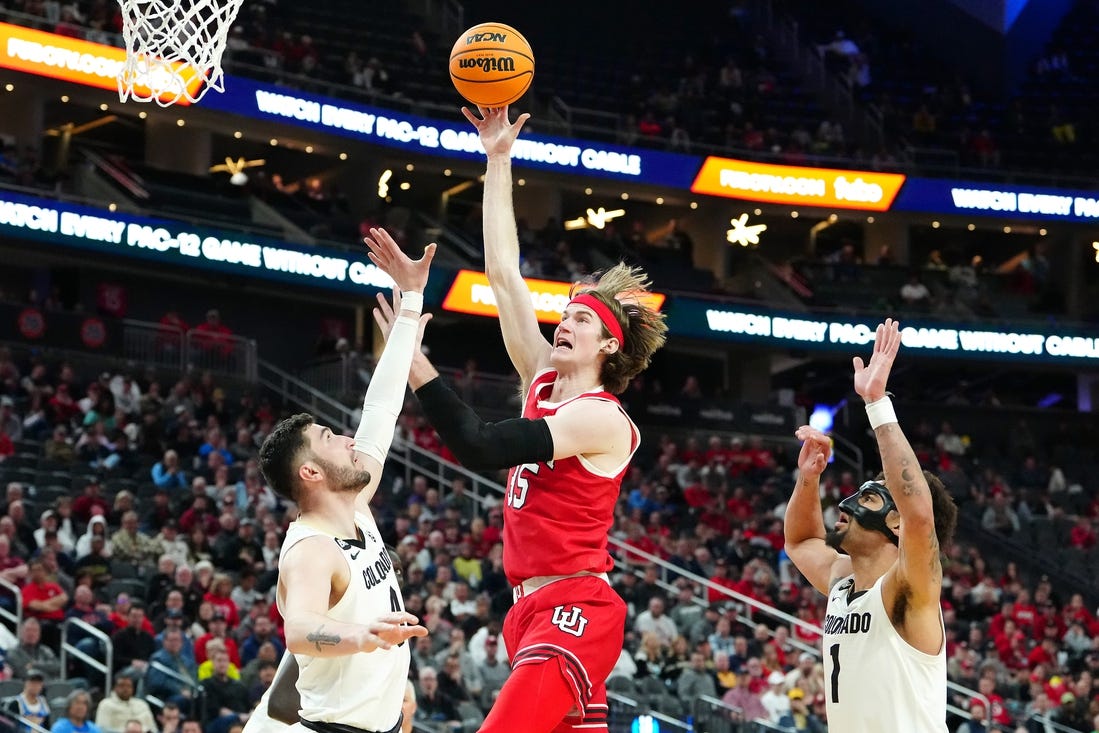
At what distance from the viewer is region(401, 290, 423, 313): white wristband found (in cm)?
610

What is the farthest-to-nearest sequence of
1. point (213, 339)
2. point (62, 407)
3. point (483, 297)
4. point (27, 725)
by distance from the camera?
point (483, 297)
point (213, 339)
point (62, 407)
point (27, 725)

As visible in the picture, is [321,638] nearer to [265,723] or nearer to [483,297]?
[265,723]

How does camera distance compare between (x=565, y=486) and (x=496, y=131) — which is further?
(x=496, y=131)

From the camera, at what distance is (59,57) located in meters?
24.5

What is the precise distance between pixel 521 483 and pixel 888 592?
1.55 meters

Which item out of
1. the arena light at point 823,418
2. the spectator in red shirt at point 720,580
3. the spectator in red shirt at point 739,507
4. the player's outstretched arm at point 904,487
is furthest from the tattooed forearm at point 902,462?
the arena light at point 823,418

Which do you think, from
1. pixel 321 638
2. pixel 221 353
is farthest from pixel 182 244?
pixel 321 638

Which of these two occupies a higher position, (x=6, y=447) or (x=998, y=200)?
(x=998, y=200)

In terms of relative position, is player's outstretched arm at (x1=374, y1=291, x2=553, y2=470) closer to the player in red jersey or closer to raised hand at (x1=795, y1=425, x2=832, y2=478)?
the player in red jersey

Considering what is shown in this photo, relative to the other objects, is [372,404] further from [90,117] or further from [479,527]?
[90,117]

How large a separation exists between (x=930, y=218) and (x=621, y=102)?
7.29 metres

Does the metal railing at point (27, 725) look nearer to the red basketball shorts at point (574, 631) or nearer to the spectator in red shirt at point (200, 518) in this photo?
the spectator in red shirt at point (200, 518)

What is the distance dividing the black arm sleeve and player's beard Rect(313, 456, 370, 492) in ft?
1.54

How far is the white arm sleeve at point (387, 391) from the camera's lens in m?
6.12
